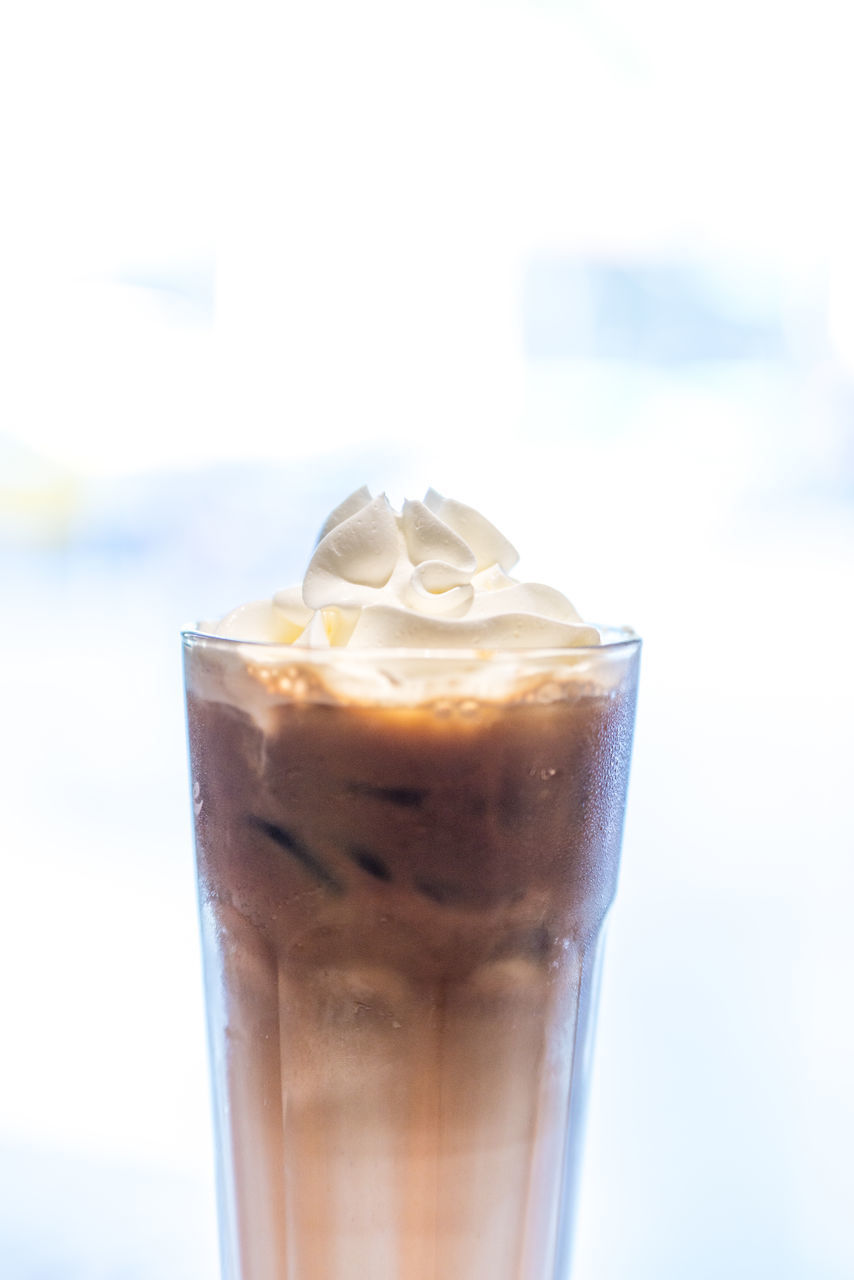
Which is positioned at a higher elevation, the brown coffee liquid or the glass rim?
the glass rim

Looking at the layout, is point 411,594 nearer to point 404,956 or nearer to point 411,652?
point 411,652

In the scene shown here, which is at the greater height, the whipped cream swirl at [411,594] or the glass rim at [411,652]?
the whipped cream swirl at [411,594]

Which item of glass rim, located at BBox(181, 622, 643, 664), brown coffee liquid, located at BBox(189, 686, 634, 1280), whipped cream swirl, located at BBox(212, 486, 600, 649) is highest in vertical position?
whipped cream swirl, located at BBox(212, 486, 600, 649)

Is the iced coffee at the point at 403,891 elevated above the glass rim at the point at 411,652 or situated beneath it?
situated beneath

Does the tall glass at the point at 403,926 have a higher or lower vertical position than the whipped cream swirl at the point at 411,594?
lower

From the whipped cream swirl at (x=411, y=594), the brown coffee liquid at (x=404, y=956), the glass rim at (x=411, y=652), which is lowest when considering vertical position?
the brown coffee liquid at (x=404, y=956)

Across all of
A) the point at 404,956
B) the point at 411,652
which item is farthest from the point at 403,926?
the point at 411,652
